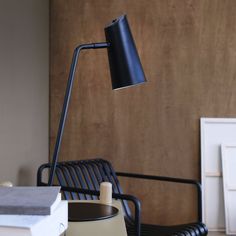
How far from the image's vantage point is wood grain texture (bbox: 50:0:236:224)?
3.55m

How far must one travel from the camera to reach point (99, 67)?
11.7ft

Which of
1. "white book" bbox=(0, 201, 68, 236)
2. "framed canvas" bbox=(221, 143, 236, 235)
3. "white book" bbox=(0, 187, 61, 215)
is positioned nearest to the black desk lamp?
"white book" bbox=(0, 187, 61, 215)

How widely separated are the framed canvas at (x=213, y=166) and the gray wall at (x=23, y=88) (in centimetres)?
133

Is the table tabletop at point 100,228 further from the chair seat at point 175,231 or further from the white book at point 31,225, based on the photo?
the chair seat at point 175,231

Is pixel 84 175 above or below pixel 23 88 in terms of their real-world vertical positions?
below

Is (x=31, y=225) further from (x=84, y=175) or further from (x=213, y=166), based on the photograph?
(x=213, y=166)

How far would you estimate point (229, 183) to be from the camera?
3512 millimetres

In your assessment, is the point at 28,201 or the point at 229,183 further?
the point at 229,183

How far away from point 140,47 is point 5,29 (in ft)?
4.74

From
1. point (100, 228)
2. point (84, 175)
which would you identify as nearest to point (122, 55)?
point (100, 228)

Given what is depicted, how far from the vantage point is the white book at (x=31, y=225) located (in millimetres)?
869

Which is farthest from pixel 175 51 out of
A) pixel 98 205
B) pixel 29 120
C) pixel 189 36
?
pixel 98 205

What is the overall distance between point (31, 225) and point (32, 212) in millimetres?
81

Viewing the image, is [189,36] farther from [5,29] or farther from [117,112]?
[5,29]
